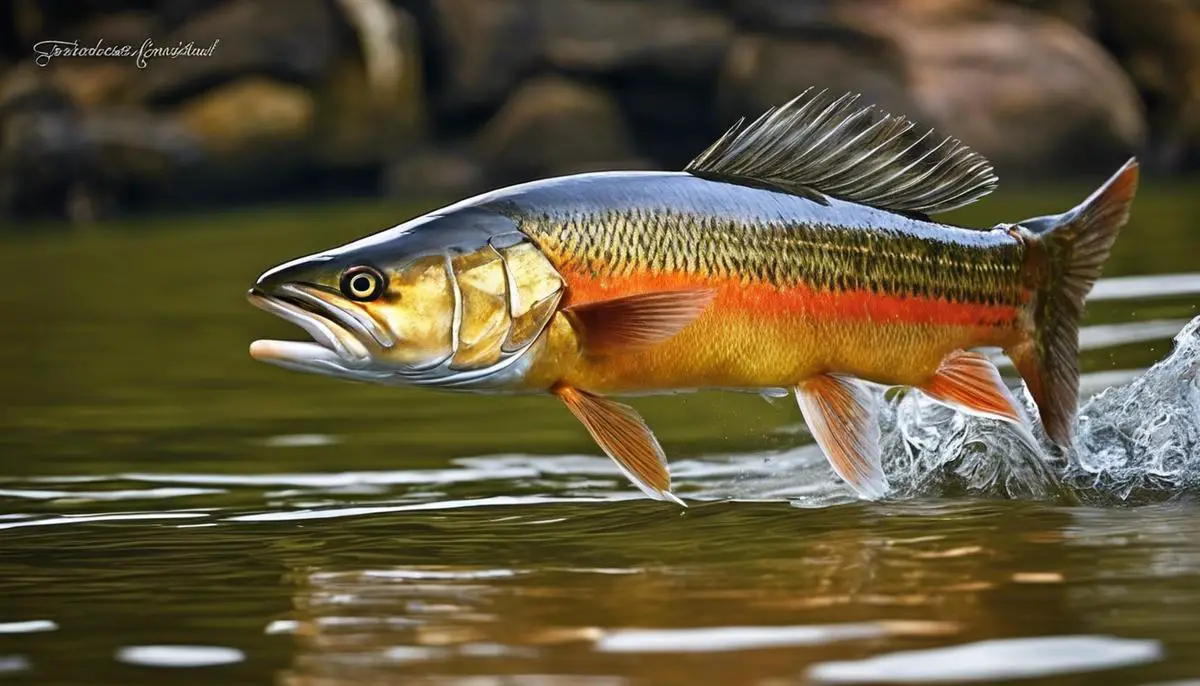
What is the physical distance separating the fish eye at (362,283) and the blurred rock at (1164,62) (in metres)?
29.1

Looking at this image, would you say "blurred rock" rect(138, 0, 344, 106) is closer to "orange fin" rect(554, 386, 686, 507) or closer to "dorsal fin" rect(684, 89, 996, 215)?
"dorsal fin" rect(684, 89, 996, 215)

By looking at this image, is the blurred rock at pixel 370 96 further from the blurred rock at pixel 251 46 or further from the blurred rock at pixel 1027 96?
the blurred rock at pixel 1027 96

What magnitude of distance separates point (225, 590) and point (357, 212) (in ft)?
67.4

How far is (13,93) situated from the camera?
→ 91.7 feet

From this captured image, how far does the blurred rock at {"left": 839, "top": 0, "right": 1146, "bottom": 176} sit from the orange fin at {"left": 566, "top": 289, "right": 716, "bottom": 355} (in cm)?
2513

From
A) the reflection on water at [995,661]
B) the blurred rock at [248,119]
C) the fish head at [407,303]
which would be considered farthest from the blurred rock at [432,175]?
the reflection on water at [995,661]

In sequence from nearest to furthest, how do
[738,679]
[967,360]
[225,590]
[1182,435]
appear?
[738,679] → [225,590] → [967,360] → [1182,435]

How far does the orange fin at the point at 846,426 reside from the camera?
18.6ft

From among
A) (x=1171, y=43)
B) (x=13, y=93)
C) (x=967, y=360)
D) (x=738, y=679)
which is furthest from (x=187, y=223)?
(x=738, y=679)

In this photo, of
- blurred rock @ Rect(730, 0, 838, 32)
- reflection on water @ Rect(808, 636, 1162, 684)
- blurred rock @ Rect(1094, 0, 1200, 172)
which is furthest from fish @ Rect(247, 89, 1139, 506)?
blurred rock @ Rect(1094, 0, 1200, 172)

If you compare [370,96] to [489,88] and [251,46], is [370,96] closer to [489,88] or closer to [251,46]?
[489,88]

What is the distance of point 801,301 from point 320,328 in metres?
1.31

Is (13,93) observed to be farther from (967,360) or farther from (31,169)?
(967,360)

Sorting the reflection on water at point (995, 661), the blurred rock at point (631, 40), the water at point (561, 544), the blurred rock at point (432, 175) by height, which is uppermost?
the blurred rock at point (631, 40)
